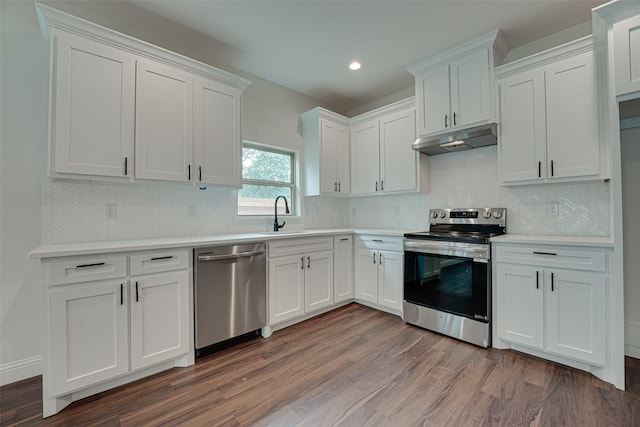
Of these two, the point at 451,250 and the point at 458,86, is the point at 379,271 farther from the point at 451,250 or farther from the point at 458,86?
the point at 458,86

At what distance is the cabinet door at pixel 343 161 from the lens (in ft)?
12.8

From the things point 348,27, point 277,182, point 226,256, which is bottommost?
point 226,256

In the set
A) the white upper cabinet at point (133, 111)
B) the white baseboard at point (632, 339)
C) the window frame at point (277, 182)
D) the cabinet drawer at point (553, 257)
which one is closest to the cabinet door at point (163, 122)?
the white upper cabinet at point (133, 111)

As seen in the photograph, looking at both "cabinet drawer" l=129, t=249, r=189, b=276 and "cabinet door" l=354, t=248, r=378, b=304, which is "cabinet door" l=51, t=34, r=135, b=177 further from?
"cabinet door" l=354, t=248, r=378, b=304

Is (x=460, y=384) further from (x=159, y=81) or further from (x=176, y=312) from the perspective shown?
(x=159, y=81)

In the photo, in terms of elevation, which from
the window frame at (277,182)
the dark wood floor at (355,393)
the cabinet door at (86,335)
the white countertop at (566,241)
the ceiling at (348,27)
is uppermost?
the ceiling at (348,27)

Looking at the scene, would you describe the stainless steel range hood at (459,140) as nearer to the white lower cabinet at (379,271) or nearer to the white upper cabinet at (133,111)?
the white lower cabinet at (379,271)

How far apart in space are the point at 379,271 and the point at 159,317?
7.43 feet

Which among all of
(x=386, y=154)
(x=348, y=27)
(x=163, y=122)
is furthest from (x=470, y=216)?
(x=163, y=122)

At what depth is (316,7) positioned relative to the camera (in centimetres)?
228

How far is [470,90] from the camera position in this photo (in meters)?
2.77

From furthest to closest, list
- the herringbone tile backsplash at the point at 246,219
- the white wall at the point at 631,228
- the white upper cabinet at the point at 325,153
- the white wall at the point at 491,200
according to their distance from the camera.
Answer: the white upper cabinet at the point at 325,153
the white wall at the point at 491,200
the white wall at the point at 631,228
the herringbone tile backsplash at the point at 246,219

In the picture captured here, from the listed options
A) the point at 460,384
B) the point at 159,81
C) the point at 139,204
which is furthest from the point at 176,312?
the point at 460,384

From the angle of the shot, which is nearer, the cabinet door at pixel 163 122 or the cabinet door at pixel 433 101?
the cabinet door at pixel 163 122
